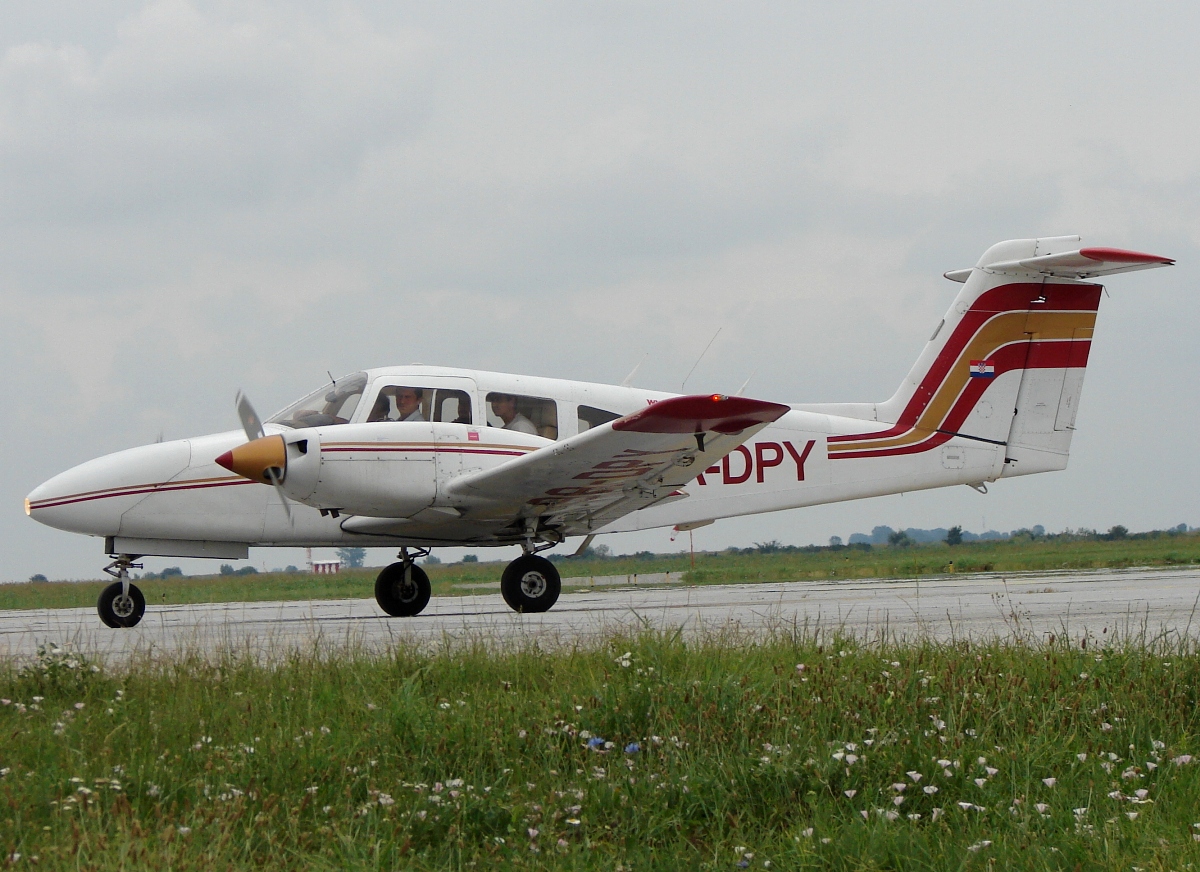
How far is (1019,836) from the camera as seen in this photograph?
3689 millimetres

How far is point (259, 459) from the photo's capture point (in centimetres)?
1130

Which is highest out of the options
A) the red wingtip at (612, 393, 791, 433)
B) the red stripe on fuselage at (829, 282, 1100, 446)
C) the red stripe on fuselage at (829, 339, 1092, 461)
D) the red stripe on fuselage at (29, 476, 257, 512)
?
the red stripe on fuselage at (829, 282, 1100, 446)

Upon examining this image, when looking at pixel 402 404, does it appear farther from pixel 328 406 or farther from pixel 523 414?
pixel 523 414

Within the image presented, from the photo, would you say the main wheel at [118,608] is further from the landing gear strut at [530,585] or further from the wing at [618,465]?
the landing gear strut at [530,585]

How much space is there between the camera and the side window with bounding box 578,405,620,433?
44.0 feet

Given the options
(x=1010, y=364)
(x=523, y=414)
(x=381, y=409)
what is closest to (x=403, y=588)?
(x=381, y=409)

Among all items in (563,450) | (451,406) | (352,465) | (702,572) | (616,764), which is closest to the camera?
(616,764)

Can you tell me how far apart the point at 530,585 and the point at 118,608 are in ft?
14.1

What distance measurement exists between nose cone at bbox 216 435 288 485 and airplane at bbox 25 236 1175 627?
0.02 metres

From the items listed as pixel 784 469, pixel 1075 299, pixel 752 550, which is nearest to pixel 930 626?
pixel 784 469

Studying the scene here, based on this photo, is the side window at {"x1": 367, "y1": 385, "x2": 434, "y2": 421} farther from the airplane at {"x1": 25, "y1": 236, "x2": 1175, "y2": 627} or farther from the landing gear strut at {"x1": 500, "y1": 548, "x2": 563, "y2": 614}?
the landing gear strut at {"x1": 500, "y1": 548, "x2": 563, "y2": 614}

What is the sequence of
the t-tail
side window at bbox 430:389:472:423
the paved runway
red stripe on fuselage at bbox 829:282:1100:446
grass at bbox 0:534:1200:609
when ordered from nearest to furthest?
the paved runway
side window at bbox 430:389:472:423
the t-tail
red stripe on fuselage at bbox 829:282:1100:446
grass at bbox 0:534:1200:609

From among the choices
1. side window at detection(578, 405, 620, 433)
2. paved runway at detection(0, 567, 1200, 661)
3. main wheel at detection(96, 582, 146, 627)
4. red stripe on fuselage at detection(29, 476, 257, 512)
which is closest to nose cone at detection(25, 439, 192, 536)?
red stripe on fuselage at detection(29, 476, 257, 512)

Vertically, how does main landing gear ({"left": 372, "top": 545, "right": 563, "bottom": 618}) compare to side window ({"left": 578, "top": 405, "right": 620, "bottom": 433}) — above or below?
below
